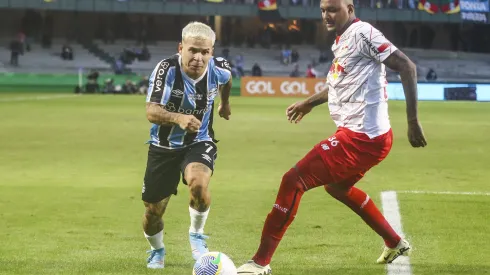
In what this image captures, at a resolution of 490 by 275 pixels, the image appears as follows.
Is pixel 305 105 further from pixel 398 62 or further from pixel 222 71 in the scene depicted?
pixel 398 62

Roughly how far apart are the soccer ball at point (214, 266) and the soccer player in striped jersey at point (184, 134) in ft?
2.45

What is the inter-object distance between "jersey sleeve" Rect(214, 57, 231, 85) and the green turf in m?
1.50

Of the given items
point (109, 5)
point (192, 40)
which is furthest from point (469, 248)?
point (109, 5)

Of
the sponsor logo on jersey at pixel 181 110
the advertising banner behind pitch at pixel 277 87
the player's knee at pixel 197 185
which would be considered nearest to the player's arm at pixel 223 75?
the sponsor logo on jersey at pixel 181 110

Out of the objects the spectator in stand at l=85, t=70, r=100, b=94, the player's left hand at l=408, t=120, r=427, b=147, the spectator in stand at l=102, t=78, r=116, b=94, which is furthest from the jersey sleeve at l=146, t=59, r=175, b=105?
the spectator in stand at l=102, t=78, r=116, b=94

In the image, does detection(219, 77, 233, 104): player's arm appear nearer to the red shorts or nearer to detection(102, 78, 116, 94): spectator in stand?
the red shorts

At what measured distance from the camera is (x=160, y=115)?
7.09 m

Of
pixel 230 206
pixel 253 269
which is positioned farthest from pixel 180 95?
pixel 230 206

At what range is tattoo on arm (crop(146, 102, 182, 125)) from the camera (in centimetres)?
700

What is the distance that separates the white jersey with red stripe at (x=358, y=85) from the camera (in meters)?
7.08

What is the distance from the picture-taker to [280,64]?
67438 millimetres

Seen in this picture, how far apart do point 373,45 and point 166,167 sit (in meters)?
1.87

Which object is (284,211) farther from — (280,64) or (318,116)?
(280,64)

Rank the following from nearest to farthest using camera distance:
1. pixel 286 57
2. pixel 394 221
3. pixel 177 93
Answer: pixel 177 93
pixel 394 221
pixel 286 57
